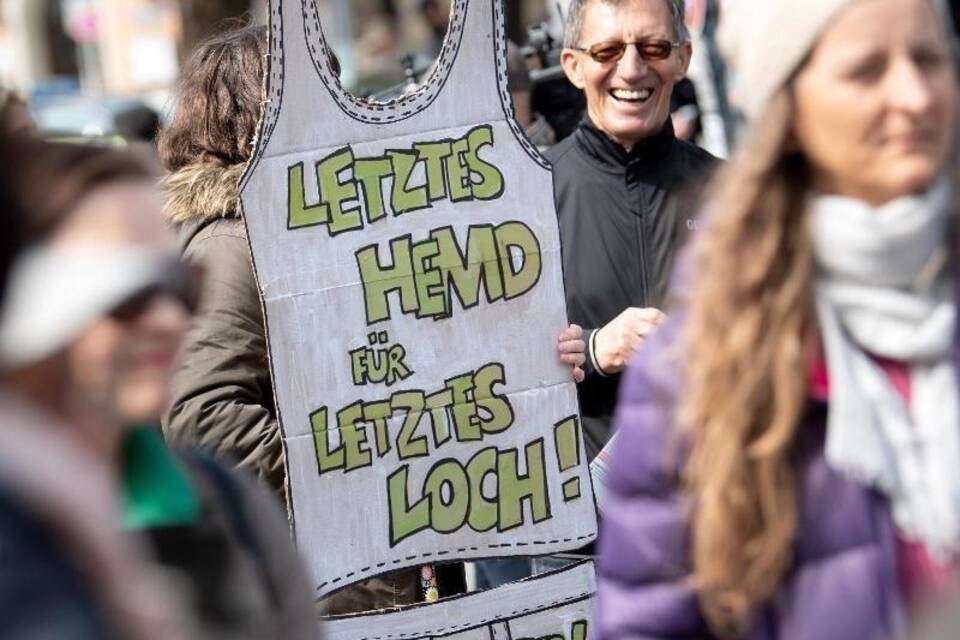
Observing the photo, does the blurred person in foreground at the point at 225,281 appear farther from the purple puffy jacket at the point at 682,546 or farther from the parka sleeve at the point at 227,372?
the purple puffy jacket at the point at 682,546

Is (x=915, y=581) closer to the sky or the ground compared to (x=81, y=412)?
closer to the ground

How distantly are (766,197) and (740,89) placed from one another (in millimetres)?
167

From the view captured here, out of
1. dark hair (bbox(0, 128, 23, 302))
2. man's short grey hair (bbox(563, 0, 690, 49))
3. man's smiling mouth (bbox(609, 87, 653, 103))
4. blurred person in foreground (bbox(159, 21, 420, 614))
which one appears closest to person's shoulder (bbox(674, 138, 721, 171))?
man's smiling mouth (bbox(609, 87, 653, 103))

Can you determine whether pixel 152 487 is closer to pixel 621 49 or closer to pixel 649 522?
pixel 649 522

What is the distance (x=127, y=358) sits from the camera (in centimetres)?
167

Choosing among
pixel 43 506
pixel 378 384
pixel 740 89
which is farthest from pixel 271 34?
pixel 43 506

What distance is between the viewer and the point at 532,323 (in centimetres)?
376

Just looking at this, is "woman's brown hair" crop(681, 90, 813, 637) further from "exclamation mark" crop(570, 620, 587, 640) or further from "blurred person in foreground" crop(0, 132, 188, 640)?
"exclamation mark" crop(570, 620, 587, 640)

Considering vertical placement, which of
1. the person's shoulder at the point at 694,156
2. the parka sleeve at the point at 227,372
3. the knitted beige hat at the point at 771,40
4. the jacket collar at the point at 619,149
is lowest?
the parka sleeve at the point at 227,372

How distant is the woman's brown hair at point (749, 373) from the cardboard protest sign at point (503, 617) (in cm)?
166

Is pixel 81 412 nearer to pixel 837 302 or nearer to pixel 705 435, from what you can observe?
pixel 705 435

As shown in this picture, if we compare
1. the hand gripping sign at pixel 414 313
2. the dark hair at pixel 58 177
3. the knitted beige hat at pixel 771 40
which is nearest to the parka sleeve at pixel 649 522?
the knitted beige hat at pixel 771 40

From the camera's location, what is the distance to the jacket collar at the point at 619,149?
4.12 meters

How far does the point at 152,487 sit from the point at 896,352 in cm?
82
